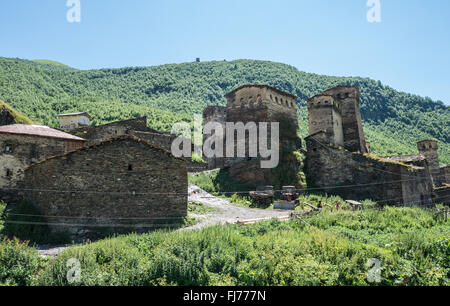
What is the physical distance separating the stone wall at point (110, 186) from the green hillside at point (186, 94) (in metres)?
37.8

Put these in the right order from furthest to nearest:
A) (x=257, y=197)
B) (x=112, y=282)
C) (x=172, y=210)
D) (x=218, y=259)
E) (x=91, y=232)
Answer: (x=257, y=197)
(x=172, y=210)
(x=91, y=232)
(x=218, y=259)
(x=112, y=282)

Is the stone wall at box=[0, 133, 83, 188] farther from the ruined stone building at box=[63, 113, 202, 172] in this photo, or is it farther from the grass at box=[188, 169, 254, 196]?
the grass at box=[188, 169, 254, 196]

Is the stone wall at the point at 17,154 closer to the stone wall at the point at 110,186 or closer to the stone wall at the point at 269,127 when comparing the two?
the stone wall at the point at 110,186

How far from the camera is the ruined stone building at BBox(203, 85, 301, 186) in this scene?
2302 cm

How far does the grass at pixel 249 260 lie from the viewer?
892cm

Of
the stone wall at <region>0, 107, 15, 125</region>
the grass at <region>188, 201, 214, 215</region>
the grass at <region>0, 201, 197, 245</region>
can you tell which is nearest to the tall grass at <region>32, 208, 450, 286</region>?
the grass at <region>0, 201, 197, 245</region>

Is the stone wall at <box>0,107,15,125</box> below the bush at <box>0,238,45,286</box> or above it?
above

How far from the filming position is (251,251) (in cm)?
1061

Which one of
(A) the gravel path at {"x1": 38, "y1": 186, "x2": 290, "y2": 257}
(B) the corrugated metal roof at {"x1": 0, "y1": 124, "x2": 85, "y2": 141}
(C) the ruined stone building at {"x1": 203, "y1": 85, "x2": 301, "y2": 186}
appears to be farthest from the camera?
(C) the ruined stone building at {"x1": 203, "y1": 85, "x2": 301, "y2": 186}

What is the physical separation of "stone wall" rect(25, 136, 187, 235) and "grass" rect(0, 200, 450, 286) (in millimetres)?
2498

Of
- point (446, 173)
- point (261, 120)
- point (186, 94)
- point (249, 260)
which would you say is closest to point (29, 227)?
point (249, 260)
